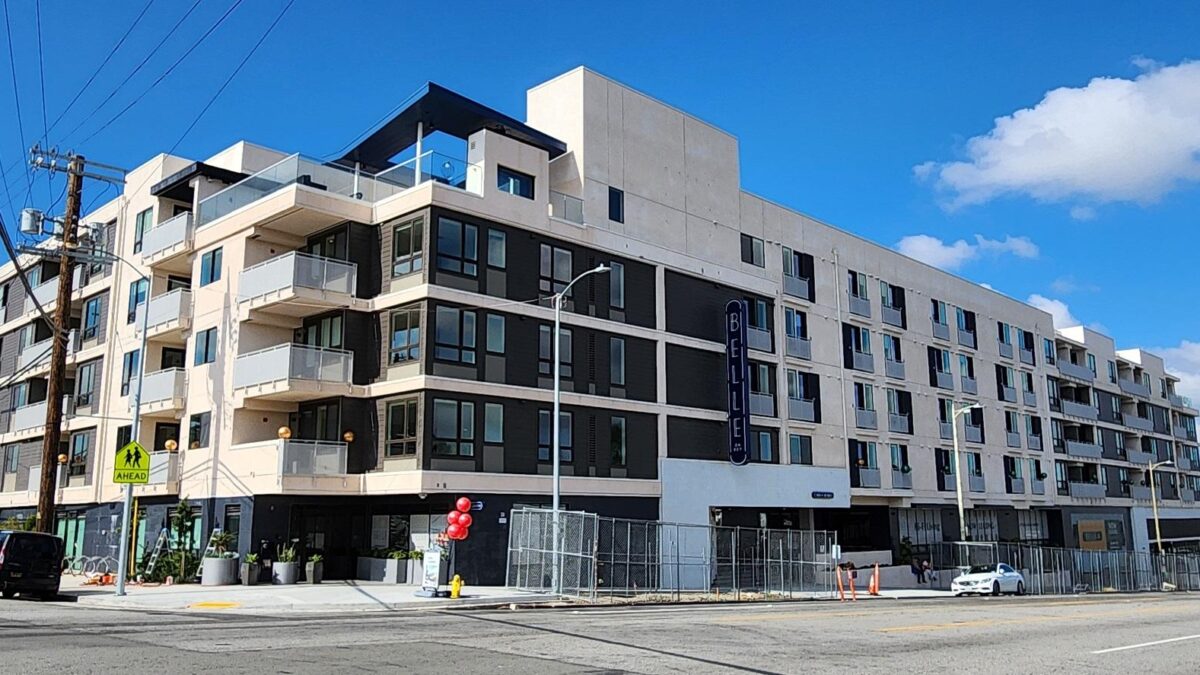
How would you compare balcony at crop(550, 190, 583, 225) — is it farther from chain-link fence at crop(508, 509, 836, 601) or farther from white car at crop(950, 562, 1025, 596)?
white car at crop(950, 562, 1025, 596)

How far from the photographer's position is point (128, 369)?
41219mm

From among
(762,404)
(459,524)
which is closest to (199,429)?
(459,524)

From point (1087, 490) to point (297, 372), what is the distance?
57327 mm

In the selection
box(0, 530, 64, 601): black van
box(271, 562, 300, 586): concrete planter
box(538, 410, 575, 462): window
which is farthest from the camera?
box(538, 410, 575, 462): window

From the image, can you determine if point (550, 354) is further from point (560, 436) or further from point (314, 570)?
point (314, 570)

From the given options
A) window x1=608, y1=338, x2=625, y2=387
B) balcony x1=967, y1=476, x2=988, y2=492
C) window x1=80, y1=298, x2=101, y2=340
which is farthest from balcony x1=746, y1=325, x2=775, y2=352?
window x1=80, y1=298, x2=101, y2=340

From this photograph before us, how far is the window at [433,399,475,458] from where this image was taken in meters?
31.6

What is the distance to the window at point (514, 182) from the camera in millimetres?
34969

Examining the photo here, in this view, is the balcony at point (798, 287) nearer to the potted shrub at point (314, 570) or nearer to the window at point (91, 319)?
the potted shrub at point (314, 570)

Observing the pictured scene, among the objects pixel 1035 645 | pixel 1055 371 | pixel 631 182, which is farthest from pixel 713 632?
pixel 1055 371

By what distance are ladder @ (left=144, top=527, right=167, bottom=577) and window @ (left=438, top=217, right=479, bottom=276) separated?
13.5 meters

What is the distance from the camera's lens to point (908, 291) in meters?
55.9

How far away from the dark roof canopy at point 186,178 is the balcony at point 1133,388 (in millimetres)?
70835

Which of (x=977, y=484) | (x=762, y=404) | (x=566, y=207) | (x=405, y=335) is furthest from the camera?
(x=977, y=484)
